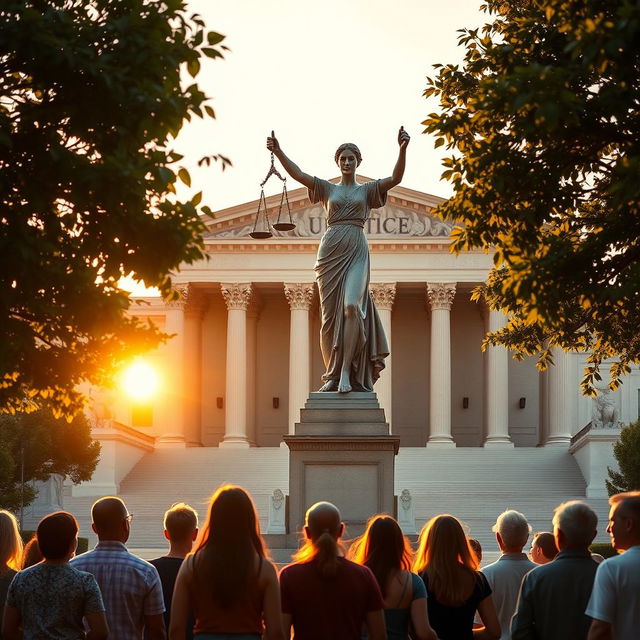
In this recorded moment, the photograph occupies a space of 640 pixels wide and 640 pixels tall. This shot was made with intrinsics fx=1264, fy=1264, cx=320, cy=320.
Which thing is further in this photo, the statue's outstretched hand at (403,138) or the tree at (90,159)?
the statue's outstretched hand at (403,138)

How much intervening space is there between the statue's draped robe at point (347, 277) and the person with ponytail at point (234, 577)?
10648mm

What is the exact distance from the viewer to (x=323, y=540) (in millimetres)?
7641

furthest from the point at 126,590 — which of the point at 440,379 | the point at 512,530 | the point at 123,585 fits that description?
the point at 440,379

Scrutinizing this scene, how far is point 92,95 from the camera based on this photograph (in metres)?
11.8

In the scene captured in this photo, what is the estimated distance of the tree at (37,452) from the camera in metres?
41.5

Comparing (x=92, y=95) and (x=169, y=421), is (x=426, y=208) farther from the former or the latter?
(x=92, y=95)

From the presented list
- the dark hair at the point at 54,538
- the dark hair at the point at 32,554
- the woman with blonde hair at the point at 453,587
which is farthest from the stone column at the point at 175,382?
the dark hair at the point at 54,538

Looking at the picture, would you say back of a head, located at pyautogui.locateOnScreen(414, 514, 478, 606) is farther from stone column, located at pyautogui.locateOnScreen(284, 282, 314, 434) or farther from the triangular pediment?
the triangular pediment

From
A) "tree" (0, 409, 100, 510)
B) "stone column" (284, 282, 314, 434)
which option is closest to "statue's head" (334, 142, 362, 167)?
"tree" (0, 409, 100, 510)

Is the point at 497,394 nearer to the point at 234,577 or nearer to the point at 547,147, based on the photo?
the point at 547,147

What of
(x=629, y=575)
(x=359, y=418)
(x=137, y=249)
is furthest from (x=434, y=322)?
(x=629, y=575)

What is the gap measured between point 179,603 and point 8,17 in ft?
21.2

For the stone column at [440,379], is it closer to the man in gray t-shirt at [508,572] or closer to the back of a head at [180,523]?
the man in gray t-shirt at [508,572]

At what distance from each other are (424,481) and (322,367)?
66.1ft
